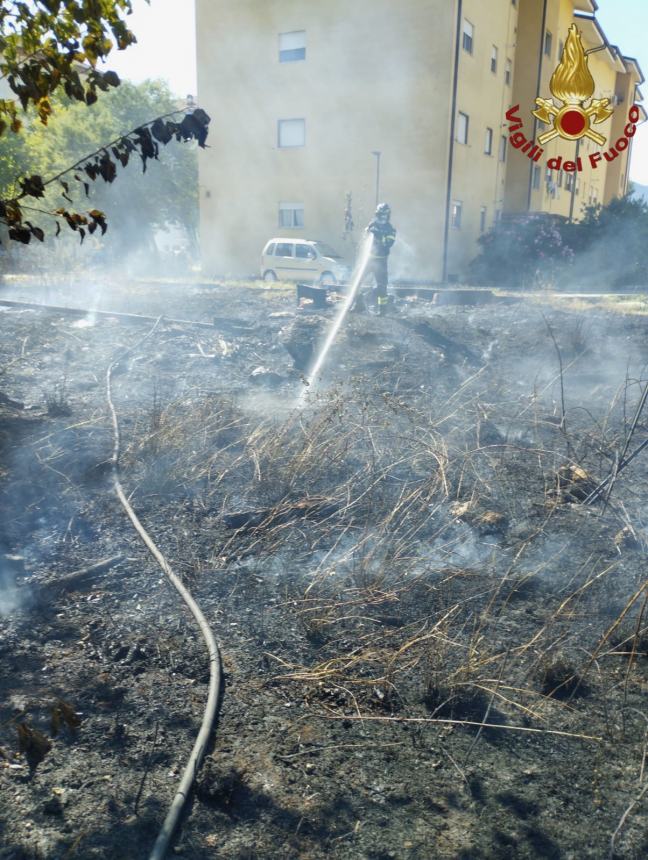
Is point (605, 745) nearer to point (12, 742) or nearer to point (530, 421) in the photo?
point (12, 742)

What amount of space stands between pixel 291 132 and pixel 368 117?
3.02 meters

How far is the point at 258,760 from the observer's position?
2.63m

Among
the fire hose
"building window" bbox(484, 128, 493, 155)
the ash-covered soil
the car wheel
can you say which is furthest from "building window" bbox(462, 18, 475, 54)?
the fire hose

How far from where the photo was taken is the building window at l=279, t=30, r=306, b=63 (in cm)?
2306

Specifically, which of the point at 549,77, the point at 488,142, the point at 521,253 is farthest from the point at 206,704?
the point at 549,77

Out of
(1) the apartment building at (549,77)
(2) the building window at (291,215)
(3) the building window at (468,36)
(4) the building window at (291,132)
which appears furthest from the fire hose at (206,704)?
(1) the apartment building at (549,77)

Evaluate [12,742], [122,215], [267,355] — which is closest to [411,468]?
[12,742]

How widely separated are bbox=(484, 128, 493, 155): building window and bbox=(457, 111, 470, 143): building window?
197 cm

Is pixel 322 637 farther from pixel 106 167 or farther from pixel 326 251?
pixel 326 251

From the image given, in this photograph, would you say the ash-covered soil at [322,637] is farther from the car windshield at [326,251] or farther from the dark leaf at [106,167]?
the car windshield at [326,251]

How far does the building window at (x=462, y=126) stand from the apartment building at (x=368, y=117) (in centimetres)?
5

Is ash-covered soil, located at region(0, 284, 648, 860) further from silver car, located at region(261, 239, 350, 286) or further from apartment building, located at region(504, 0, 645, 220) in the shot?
apartment building, located at region(504, 0, 645, 220)

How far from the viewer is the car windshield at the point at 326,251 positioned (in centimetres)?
2095

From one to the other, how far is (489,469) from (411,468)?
66 cm
